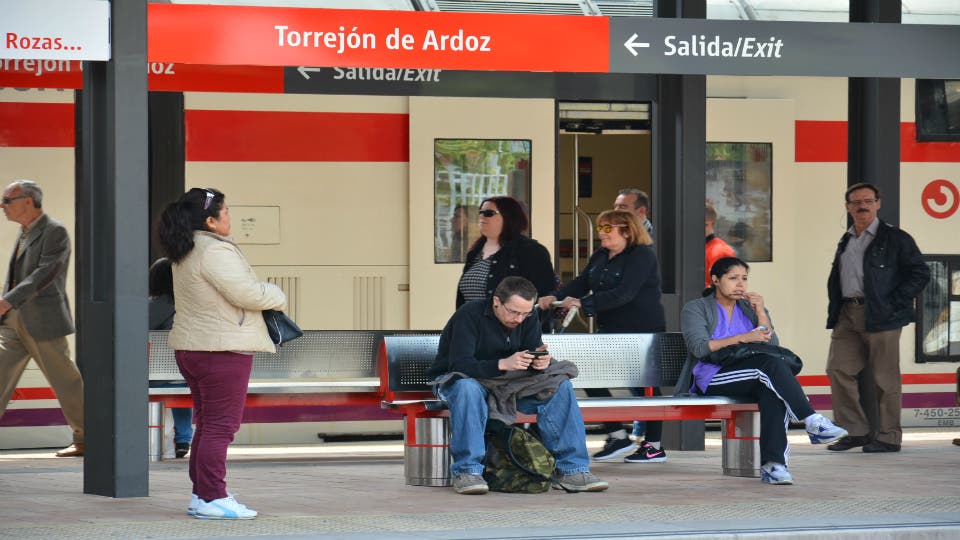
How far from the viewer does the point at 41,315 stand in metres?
9.27

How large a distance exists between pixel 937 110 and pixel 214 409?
6387 millimetres

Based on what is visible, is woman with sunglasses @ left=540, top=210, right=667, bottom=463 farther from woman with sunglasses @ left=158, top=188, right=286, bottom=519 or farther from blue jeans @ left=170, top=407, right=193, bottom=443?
woman with sunglasses @ left=158, top=188, right=286, bottom=519

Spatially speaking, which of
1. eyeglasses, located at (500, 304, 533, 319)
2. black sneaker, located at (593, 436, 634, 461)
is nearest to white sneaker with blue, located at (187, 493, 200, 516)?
eyeglasses, located at (500, 304, 533, 319)

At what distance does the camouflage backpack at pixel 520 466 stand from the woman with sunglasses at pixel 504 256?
4.62 ft

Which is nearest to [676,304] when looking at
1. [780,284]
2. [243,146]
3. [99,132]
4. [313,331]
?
[780,284]

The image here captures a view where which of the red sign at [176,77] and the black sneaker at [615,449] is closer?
A: the red sign at [176,77]

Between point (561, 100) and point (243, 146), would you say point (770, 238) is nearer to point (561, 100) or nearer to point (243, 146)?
point (561, 100)

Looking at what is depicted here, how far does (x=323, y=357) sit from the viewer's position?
366 inches

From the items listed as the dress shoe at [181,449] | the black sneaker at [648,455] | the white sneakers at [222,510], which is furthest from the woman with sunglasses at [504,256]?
the white sneakers at [222,510]

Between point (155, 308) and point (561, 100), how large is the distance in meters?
2.98

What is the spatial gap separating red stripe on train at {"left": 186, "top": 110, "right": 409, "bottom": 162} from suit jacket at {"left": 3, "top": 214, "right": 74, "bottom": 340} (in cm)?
107

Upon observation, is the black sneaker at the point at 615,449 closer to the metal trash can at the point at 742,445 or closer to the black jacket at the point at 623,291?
the black jacket at the point at 623,291

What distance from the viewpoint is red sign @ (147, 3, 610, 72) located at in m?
7.73

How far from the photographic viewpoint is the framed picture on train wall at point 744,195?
34.6 ft
